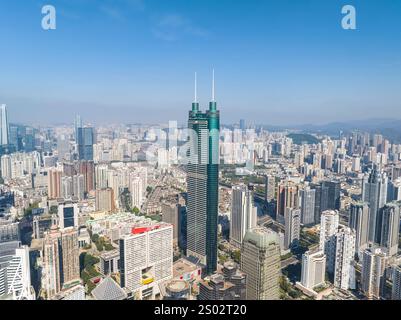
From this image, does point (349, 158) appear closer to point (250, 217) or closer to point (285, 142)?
point (285, 142)

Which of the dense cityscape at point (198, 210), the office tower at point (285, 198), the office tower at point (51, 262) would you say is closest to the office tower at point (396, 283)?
the dense cityscape at point (198, 210)

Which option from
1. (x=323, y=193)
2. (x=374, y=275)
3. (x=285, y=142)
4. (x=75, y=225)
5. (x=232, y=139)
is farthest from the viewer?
(x=323, y=193)

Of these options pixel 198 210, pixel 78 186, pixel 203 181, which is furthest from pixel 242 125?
pixel 78 186

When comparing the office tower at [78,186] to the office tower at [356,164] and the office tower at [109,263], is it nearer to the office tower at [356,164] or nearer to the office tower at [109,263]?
the office tower at [109,263]

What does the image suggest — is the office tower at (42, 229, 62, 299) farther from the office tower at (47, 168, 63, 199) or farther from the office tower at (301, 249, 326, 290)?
the office tower at (301, 249, 326, 290)

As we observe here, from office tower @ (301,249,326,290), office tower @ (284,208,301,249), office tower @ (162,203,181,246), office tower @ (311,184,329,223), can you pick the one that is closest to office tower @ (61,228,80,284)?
office tower @ (162,203,181,246)

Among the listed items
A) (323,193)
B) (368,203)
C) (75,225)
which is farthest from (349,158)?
(75,225)
